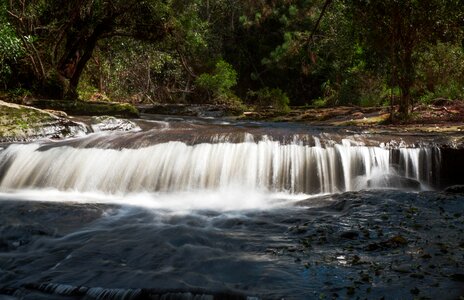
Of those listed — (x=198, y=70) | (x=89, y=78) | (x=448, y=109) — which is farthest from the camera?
(x=198, y=70)

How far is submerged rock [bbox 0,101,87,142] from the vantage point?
1042cm

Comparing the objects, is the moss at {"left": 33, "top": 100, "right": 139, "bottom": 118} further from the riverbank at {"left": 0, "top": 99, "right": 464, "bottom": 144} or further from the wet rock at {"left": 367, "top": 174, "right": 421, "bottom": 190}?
the wet rock at {"left": 367, "top": 174, "right": 421, "bottom": 190}

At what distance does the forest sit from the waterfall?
191cm

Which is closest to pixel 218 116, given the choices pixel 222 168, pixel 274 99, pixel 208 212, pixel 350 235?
pixel 274 99

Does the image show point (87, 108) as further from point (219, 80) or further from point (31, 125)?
point (219, 80)

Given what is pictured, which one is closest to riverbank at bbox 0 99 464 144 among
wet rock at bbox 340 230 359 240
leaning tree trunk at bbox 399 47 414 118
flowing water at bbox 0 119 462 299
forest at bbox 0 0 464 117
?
leaning tree trunk at bbox 399 47 414 118

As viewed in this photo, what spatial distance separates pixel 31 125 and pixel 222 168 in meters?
4.75

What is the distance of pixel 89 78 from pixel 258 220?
20173 millimetres

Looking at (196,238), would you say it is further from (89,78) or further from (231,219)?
(89,78)

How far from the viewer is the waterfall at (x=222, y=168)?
8680mm

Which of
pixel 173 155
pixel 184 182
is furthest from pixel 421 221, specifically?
pixel 173 155

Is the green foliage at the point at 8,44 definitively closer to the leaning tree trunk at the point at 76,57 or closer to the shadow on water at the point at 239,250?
the leaning tree trunk at the point at 76,57

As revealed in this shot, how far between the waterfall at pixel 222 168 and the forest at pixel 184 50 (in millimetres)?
1907

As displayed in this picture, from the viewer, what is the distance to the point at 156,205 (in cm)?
756
